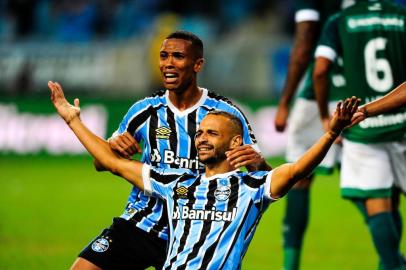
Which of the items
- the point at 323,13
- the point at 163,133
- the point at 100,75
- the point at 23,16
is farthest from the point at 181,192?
the point at 23,16

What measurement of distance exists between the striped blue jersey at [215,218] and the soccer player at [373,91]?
1727 mm

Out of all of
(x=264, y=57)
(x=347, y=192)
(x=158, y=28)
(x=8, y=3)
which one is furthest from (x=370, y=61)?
(x=8, y=3)

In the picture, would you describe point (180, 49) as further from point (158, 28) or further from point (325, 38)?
point (158, 28)

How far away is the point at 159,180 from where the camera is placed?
5.91m

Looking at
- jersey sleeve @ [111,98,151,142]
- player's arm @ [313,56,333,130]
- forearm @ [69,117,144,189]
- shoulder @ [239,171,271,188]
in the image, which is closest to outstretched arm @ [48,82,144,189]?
forearm @ [69,117,144,189]

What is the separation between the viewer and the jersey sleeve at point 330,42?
740cm

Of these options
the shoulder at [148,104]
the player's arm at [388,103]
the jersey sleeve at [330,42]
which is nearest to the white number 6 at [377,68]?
the jersey sleeve at [330,42]

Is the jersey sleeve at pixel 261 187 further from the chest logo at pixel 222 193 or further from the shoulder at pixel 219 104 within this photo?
the shoulder at pixel 219 104

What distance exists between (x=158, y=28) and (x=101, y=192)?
6.51 meters

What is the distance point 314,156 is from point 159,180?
0.97 metres

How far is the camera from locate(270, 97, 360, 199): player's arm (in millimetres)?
5309

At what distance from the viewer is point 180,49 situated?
6.11 meters

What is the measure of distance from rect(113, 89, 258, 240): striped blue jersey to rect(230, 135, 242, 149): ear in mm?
379

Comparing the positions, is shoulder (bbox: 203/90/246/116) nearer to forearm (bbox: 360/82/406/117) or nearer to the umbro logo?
the umbro logo
